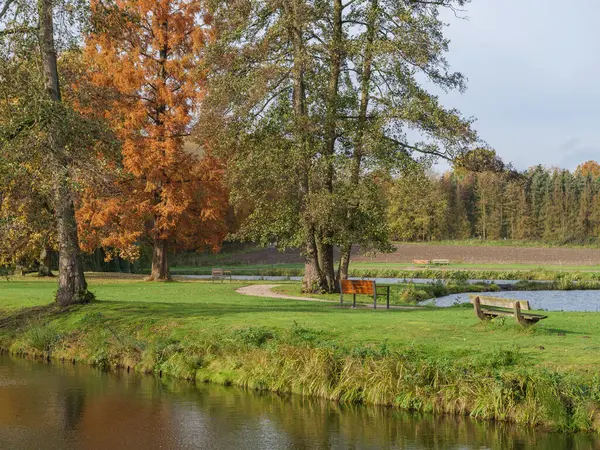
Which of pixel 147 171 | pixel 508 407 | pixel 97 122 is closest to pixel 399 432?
pixel 508 407

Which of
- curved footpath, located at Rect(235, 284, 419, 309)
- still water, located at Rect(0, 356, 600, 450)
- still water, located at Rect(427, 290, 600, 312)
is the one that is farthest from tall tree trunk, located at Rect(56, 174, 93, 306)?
still water, located at Rect(427, 290, 600, 312)

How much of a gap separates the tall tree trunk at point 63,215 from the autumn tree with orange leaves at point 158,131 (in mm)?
13898

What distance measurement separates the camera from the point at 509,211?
384ft

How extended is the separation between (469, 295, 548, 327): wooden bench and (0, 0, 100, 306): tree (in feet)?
35.1

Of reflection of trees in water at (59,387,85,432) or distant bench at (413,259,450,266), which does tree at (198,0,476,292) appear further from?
distant bench at (413,259,450,266)

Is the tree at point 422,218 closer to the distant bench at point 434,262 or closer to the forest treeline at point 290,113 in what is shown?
the distant bench at point 434,262

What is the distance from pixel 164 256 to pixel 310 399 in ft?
92.3

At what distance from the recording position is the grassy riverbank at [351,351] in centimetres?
1179

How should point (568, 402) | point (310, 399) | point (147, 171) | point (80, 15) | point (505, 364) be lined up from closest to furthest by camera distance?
point (568, 402) → point (505, 364) → point (310, 399) → point (80, 15) → point (147, 171)

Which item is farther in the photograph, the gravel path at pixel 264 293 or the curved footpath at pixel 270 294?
the gravel path at pixel 264 293

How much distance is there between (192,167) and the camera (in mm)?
38656

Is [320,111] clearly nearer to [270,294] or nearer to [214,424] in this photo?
[270,294]

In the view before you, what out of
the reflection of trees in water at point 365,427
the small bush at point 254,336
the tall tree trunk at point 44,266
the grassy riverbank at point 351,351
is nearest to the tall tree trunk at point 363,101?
the grassy riverbank at point 351,351

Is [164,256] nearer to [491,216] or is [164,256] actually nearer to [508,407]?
[508,407]
